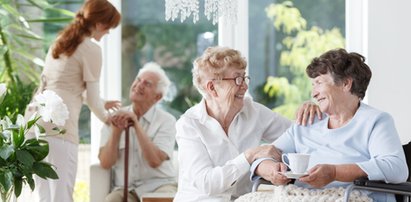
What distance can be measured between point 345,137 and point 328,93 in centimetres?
19

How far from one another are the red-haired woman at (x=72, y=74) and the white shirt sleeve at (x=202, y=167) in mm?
1307

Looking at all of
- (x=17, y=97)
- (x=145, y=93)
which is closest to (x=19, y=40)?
(x=17, y=97)

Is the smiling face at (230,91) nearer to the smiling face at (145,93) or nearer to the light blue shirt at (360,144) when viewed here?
the light blue shirt at (360,144)

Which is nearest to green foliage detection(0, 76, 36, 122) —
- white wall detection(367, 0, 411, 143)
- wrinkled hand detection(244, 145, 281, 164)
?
white wall detection(367, 0, 411, 143)

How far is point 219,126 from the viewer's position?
3.89 m

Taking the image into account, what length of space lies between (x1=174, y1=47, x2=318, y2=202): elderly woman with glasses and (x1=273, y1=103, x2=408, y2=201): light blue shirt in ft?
0.74

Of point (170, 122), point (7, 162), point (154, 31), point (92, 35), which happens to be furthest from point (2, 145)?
point (154, 31)

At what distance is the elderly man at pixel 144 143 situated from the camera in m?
5.45

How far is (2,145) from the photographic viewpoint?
139 inches

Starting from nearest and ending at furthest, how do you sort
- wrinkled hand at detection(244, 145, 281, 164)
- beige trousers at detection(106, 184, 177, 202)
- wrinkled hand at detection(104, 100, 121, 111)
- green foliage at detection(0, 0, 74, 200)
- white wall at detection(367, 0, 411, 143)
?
wrinkled hand at detection(244, 145, 281, 164)
beige trousers at detection(106, 184, 177, 202)
wrinkled hand at detection(104, 100, 121, 111)
white wall at detection(367, 0, 411, 143)
green foliage at detection(0, 0, 74, 200)

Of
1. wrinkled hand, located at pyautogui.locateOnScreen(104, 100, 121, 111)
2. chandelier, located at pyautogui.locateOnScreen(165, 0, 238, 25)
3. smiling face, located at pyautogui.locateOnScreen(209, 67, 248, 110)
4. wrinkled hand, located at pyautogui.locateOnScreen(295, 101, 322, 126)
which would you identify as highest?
chandelier, located at pyautogui.locateOnScreen(165, 0, 238, 25)

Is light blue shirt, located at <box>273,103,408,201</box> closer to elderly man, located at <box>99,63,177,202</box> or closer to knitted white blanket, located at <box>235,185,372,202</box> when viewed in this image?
knitted white blanket, located at <box>235,185,372,202</box>

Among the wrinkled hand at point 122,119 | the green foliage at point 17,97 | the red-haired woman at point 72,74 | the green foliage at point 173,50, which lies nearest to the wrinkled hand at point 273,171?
the red-haired woman at point 72,74

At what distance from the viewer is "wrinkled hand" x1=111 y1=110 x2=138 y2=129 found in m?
5.49
